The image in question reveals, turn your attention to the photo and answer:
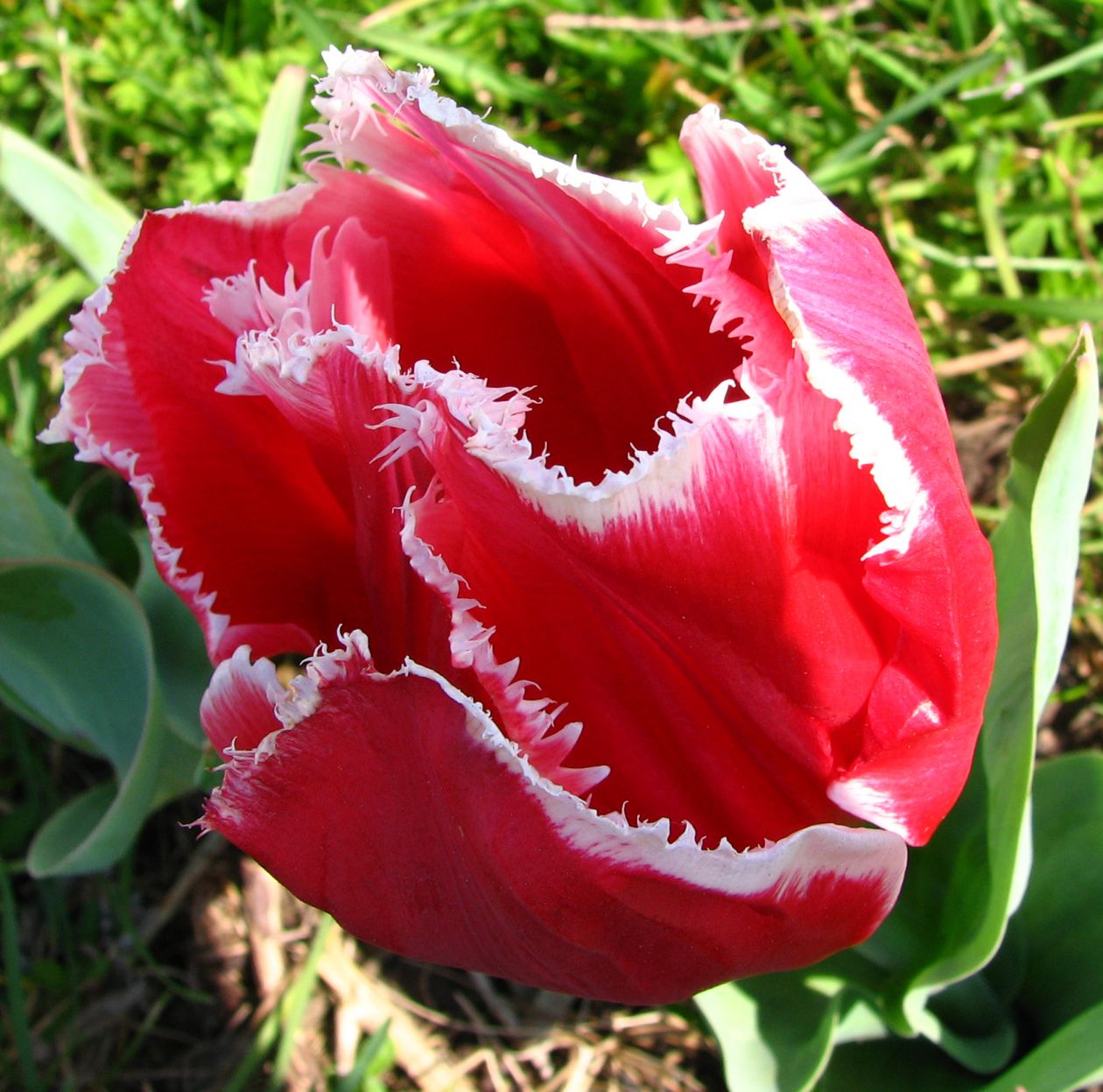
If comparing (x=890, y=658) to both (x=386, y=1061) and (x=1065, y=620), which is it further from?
(x=386, y=1061)

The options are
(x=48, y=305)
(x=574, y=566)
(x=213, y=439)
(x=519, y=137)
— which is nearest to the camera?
(x=574, y=566)

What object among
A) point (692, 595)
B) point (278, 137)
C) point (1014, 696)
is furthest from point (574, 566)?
point (278, 137)

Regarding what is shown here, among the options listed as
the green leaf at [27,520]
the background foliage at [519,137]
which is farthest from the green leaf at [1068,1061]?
the green leaf at [27,520]

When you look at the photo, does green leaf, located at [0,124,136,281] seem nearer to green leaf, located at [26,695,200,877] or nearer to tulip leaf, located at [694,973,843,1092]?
green leaf, located at [26,695,200,877]

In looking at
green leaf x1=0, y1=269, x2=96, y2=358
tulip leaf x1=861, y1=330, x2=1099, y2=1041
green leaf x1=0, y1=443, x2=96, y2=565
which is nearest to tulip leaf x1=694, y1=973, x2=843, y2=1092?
tulip leaf x1=861, y1=330, x2=1099, y2=1041

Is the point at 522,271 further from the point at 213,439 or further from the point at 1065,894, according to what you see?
the point at 1065,894

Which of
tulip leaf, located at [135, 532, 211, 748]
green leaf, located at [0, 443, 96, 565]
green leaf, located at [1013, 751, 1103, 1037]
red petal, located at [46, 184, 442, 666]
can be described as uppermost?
red petal, located at [46, 184, 442, 666]

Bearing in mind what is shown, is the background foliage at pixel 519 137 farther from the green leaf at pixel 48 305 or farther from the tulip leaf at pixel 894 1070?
the tulip leaf at pixel 894 1070
